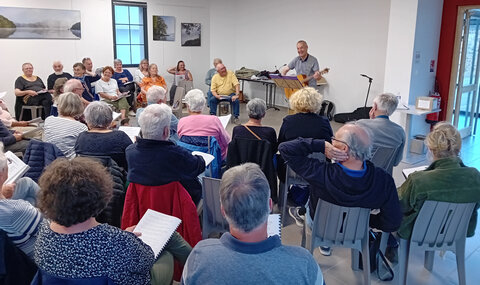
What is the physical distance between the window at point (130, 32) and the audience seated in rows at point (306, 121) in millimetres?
6893

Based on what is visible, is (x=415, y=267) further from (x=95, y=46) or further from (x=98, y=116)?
(x=95, y=46)

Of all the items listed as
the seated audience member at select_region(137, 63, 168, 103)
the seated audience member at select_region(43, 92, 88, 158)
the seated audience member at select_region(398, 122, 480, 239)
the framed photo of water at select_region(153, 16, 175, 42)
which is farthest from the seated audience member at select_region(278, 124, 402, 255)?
the framed photo of water at select_region(153, 16, 175, 42)

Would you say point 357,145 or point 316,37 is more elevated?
point 316,37

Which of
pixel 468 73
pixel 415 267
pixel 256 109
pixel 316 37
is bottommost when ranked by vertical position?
pixel 415 267

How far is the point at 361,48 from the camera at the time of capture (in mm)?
7984

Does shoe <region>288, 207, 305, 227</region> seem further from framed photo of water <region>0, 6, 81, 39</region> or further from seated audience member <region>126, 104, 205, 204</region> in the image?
framed photo of water <region>0, 6, 81, 39</region>

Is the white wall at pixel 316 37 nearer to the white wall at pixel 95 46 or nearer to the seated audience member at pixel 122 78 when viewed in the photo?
the white wall at pixel 95 46

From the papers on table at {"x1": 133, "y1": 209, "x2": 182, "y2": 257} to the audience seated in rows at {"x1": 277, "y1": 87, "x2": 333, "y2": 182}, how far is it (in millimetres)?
1681

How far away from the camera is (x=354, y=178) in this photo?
220 centimetres

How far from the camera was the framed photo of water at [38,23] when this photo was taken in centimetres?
779

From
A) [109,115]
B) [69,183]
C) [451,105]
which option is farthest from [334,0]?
[69,183]

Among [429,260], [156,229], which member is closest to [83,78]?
[156,229]

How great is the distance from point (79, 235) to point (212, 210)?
4.11 feet

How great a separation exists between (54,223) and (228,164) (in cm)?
202
